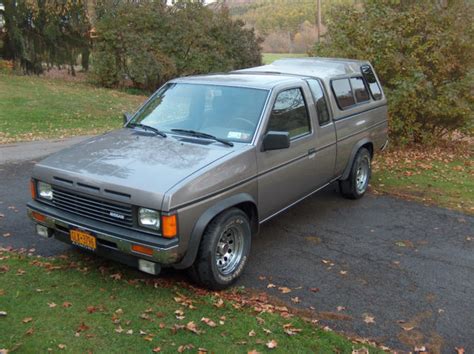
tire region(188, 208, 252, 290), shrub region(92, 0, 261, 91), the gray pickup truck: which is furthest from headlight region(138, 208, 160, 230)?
shrub region(92, 0, 261, 91)

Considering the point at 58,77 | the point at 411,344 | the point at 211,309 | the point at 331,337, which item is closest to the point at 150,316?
the point at 211,309

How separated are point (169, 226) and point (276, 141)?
148cm

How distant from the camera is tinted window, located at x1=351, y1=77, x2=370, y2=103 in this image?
7.21 meters

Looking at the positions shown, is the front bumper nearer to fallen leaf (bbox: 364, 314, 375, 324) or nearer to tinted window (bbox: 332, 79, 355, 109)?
fallen leaf (bbox: 364, 314, 375, 324)

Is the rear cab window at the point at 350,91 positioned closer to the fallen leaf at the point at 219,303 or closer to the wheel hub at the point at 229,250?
the wheel hub at the point at 229,250

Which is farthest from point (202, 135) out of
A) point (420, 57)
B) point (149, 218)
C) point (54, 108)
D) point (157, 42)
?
point (157, 42)

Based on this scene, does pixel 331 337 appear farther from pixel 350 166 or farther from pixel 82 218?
pixel 350 166

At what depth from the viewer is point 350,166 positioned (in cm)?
698

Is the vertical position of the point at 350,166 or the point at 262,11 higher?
the point at 262,11

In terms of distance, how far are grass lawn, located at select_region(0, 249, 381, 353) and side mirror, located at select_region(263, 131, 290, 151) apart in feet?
4.66

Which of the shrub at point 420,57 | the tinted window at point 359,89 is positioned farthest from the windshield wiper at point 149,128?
the shrub at point 420,57

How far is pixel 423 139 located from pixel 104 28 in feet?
60.9

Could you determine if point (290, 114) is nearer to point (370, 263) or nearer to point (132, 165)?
point (370, 263)

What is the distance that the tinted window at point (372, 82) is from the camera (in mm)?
7750
